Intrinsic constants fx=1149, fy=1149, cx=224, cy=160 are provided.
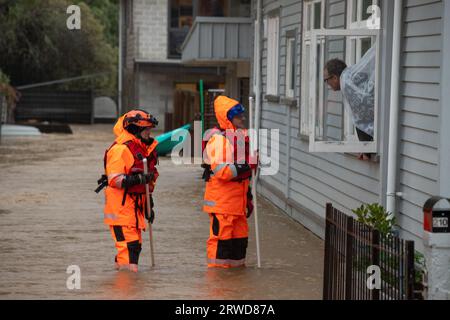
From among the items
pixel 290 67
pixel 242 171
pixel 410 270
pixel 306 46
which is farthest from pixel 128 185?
pixel 290 67

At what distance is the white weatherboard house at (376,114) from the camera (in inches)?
380

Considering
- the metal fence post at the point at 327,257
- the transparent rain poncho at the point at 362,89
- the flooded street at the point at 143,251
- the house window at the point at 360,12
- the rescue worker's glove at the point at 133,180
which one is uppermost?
the house window at the point at 360,12

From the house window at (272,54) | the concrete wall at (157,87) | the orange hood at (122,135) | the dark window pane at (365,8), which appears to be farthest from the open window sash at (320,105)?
the concrete wall at (157,87)

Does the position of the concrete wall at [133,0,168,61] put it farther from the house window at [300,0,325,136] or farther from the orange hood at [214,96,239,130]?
the orange hood at [214,96,239,130]

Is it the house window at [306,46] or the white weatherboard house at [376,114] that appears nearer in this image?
the white weatherboard house at [376,114]

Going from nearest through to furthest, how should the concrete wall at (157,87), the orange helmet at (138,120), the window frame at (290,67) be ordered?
the orange helmet at (138,120) → the window frame at (290,67) → the concrete wall at (157,87)

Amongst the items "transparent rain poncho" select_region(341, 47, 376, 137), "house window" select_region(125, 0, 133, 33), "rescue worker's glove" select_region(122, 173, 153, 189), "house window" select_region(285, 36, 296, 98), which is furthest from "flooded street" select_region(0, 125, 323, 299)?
"house window" select_region(125, 0, 133, 33)

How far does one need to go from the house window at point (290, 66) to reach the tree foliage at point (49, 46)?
26893mm

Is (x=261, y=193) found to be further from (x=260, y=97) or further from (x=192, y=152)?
(x=192, y=152)

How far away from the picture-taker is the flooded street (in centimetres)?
1059

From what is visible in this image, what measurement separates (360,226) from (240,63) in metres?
18.7

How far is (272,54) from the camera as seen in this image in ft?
63.3

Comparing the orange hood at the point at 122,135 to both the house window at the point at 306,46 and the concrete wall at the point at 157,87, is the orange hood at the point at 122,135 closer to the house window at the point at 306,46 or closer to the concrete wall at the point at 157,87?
the house window at the point at 306,46

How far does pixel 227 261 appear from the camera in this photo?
463 inches
